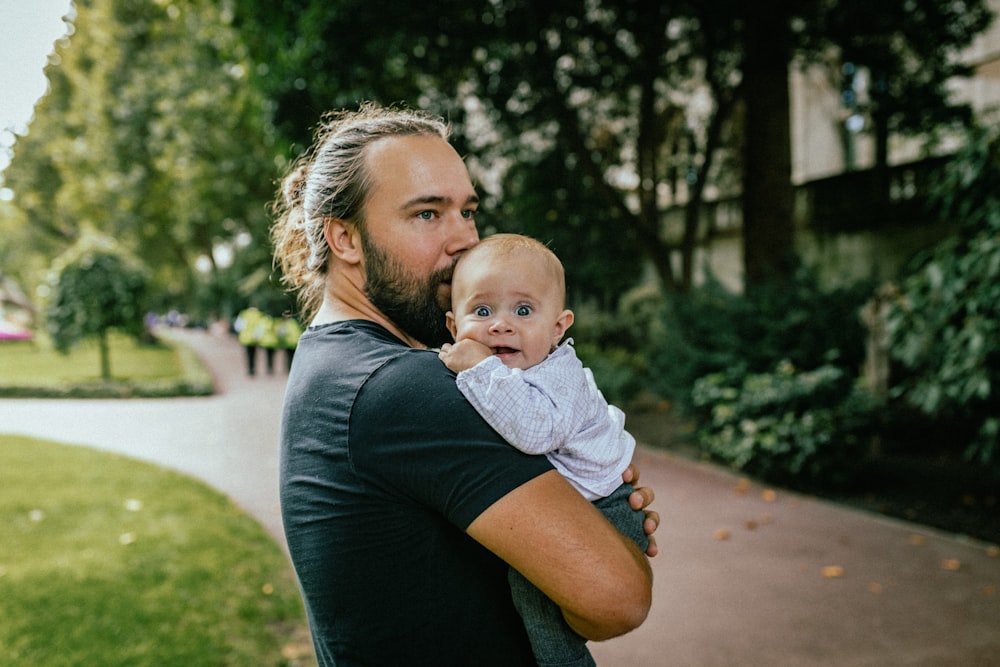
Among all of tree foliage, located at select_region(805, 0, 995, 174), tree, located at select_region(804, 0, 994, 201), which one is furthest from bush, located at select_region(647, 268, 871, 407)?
tree foliage, located at select_region(805, 0, 995, 174)

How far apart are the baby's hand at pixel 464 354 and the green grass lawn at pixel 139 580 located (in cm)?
323

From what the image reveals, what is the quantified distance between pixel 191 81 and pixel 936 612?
23291 millimetres

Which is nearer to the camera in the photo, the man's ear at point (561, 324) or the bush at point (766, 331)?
the man's ear at point (561, 324)

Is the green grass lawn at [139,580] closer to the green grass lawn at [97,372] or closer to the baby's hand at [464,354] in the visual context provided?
the baby's hand at [464,354]

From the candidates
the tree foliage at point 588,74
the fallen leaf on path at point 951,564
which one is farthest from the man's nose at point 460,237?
the tree foliage at point 588,74

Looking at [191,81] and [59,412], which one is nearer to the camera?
[59,412]

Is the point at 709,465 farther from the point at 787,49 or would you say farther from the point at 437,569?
the point at 437,569

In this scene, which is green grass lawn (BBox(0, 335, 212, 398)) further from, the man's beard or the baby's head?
the baby's head

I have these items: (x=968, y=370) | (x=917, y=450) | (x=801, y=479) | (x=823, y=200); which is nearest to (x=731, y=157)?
(x=823, y=200)

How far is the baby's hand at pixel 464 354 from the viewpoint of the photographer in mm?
1533

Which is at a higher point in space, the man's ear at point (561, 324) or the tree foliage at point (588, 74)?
the tree foliage at point (588, 74)

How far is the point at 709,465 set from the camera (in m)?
8.85

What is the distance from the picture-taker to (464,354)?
61.4 inches

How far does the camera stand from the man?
138 centimetres
